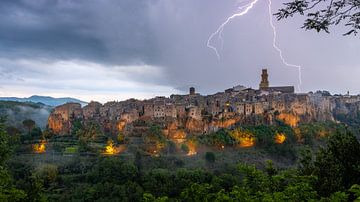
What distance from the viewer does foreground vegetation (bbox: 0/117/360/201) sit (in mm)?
9445

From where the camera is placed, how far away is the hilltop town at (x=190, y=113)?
46.9 meters

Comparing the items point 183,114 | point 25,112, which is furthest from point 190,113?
point 25,112

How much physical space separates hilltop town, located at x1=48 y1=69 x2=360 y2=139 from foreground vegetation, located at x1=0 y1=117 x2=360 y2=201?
3.03 metres

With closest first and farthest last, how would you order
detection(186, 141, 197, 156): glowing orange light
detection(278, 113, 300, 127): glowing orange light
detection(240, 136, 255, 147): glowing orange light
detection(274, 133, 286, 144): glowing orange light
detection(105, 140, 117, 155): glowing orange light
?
1. detection(105, 140, 117, 155): glowing orange light
2. detection(186, 141, 197, 156): glowing orange light
3. detection(240, 136, 255, 147): glowing orange light
4. detection(274, 133, 286, 144): glowing orange light
5. detection(278, 113, 300, 127): glowing orange light

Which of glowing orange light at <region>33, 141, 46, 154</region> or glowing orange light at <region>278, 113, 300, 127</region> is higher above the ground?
glowing orange light at <region>278, 113, 300, 127</region>

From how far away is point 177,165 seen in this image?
36219 mm

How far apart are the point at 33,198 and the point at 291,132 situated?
129 ft

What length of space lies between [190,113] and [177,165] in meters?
13.2

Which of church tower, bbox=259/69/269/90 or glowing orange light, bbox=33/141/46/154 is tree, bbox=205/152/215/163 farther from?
church tower, bbox=259/69/269/90

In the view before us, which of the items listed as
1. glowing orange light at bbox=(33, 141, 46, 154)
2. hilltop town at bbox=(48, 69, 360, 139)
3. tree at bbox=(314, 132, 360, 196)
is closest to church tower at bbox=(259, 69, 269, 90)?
hilltop town at bbox=(48, 69, 360, 139)

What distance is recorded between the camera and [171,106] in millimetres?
48969

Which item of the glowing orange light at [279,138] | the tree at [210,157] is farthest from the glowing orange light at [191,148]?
the glowing orange light at [279,138]

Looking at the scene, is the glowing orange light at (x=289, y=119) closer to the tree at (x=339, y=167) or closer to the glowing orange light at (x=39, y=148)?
the glowing orange light at (x=39, y=148)

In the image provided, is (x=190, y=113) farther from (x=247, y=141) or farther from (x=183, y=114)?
(x=247, y=141)
